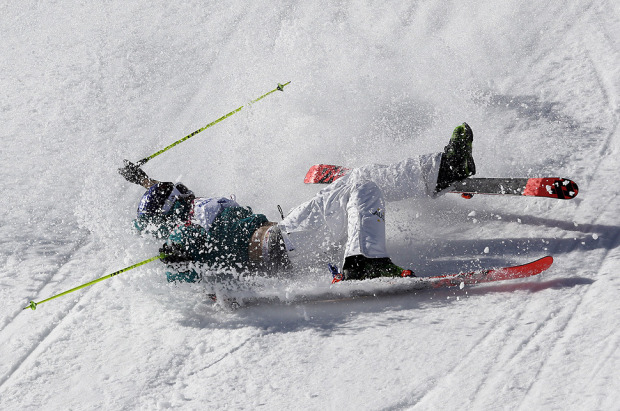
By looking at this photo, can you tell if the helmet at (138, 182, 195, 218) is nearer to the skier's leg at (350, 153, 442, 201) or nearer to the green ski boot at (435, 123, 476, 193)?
the skier's leg at (350, 153, 442, 201)

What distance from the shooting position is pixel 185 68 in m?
7.74

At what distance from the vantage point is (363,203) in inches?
148

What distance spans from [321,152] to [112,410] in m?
2.91

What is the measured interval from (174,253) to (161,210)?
403 mm

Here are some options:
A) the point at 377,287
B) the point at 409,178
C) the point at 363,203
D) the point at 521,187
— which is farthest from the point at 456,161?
the point at 377,287

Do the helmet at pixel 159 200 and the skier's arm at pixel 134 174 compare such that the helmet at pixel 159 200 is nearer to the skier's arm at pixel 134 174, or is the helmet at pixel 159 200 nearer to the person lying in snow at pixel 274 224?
the person lying in snow at pixel 274 224

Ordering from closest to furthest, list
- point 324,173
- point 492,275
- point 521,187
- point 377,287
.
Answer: point 492,275 → point 377,287 → point 521,187 → point 324,173

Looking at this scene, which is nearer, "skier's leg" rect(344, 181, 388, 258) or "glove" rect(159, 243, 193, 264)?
"skier's leg" rect(344, 181, 388, 258)

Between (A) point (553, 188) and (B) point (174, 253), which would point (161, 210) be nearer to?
(B) point (174, 253)

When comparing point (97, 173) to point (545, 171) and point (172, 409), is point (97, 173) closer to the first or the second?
point (172, 409)

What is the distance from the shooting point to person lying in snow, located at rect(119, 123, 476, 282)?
3861mm

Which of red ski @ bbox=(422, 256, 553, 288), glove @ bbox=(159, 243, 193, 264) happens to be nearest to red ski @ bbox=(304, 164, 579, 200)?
red ski @ bbox=(422, 256, 553, 288)

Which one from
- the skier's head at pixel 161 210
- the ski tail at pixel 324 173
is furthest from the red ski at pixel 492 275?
the skier's head at pixel 161 210

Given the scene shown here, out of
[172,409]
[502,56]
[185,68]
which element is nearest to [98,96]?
[185,68]
